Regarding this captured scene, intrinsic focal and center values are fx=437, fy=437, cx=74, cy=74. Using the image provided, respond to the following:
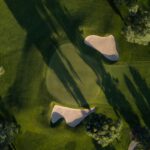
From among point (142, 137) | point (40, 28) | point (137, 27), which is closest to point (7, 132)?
point (40, 28)

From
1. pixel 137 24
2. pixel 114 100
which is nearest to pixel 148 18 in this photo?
pixel 137 24

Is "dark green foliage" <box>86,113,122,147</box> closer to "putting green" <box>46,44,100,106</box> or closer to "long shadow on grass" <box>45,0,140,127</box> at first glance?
"long shadow on grass" <box>45,0,140,127</box>

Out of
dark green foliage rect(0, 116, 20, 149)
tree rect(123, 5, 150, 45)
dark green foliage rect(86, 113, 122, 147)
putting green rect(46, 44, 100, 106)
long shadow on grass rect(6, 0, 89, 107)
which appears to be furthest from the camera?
long shadow on grass rect(6, 0, 89, 107)

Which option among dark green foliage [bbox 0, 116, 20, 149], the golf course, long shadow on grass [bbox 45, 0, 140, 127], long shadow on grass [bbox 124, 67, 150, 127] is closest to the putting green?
the golf course

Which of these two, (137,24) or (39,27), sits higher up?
(39,27)

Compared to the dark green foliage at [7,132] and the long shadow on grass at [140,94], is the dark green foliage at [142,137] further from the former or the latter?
the dark green foliage at [7,132]

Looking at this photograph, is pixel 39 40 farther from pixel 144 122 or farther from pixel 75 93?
pixel 144 122

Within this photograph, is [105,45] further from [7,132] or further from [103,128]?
[7,132]
